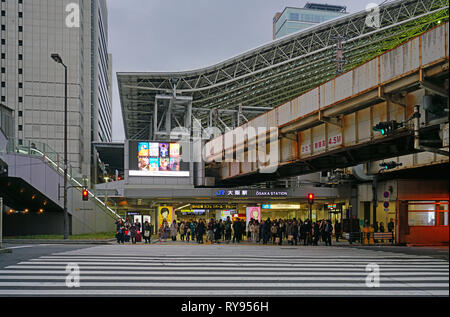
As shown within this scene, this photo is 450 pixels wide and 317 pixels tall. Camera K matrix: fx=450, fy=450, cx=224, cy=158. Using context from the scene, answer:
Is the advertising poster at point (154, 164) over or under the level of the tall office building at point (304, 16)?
under

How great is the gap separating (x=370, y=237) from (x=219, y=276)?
1867 centimetres

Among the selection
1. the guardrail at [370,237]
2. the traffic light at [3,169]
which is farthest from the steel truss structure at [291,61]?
the traffic light at [3,169]

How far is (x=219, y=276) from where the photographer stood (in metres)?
12.1

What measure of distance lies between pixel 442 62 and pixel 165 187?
28.3m

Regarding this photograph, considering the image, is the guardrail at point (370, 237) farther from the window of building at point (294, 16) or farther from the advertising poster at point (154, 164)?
the window of building at point (294, 16)

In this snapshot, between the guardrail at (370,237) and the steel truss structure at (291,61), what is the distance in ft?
113

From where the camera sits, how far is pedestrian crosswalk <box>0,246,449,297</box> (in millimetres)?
9852

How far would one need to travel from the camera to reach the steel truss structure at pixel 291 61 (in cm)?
6069

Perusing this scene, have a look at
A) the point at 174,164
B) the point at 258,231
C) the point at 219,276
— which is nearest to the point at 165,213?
the point at 174,164

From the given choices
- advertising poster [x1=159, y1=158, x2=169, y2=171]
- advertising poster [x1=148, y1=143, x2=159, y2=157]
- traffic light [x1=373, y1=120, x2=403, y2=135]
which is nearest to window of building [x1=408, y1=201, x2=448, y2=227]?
traffic light [x1=373, y1=120, x2=403, y2=135]

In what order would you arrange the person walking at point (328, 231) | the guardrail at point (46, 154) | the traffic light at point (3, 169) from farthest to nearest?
the guardrail at point (46, 154)
the person walking at point (328, 231)
the traffic light at point (3, 169)

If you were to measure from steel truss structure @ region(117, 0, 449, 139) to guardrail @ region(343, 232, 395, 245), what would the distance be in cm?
3445

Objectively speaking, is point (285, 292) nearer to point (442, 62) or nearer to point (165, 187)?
point (442, 62)
